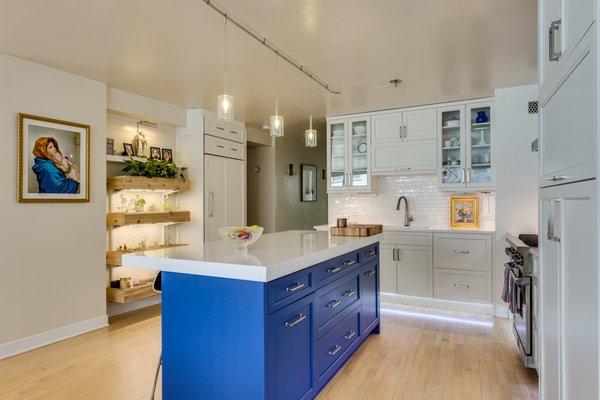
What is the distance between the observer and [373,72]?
364 centimetres

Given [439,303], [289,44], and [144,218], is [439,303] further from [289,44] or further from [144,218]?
[144,218]

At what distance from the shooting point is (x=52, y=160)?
3.49m

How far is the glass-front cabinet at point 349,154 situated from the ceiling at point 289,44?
91 cm

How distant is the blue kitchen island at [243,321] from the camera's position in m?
1.85

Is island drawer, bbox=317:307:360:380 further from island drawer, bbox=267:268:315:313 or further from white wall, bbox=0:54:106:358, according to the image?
white wall, bbox=0:54:106:358

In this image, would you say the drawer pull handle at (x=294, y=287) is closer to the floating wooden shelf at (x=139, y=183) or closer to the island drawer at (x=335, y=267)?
the island drawer at (x=335, y=267)

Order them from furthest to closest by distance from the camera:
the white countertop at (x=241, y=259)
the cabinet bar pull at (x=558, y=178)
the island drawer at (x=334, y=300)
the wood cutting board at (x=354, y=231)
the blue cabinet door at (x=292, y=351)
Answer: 1. the wood cutting board at (x=354, y=231)
2. the island drawer at (x=334, y=300)
3. the blue cabinet door at (x=292, y=351)
4. the white countertop at (x=241, y=259)
5. the cabinet bar pull at (x=558, y=178)

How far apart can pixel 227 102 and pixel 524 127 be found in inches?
131

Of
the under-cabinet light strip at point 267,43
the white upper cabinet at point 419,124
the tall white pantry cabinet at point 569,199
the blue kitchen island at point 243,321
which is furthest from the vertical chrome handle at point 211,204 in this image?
the tall white pantry cabinet at point 569,199

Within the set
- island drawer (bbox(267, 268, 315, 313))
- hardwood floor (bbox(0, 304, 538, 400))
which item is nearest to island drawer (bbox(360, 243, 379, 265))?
hardwood floor (bbox(0, 304, 538, 400))

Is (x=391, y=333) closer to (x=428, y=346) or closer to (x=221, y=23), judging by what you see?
(x=428, y=346)

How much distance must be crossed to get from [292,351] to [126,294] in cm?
263

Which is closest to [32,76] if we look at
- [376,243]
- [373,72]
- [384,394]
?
[373,72]

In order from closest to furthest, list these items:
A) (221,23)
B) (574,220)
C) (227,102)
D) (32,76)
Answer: (574,220) → (227,102) → (221,23) → (32,76)
